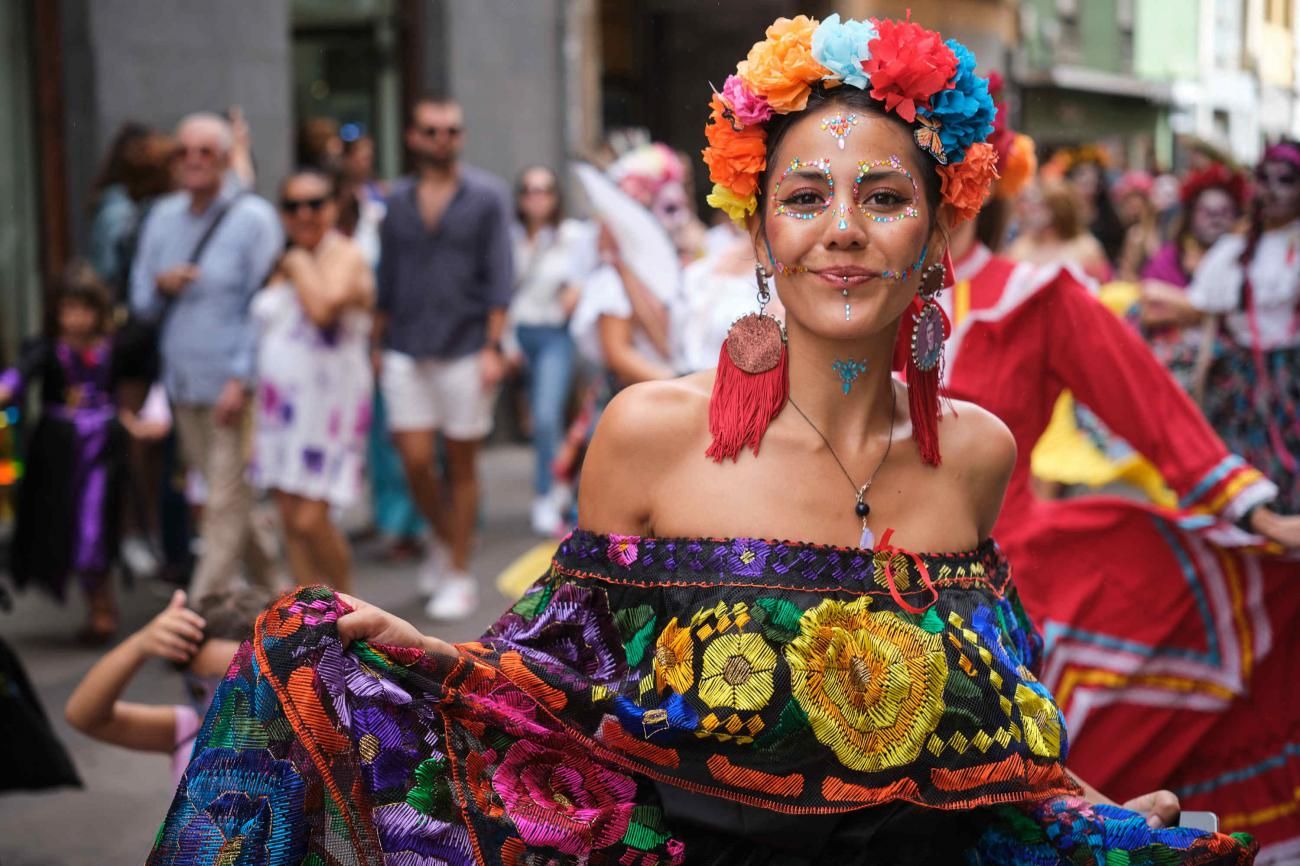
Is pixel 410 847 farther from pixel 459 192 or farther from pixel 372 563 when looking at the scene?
pixel 372 563

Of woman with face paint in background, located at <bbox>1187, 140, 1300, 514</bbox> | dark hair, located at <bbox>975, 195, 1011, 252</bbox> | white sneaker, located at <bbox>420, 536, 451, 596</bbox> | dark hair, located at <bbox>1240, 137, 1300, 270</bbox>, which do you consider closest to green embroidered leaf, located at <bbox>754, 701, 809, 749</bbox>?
dark hair, located at <bbox>975, 195, 1011, 252</bbox>

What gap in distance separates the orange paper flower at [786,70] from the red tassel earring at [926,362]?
0.37 m

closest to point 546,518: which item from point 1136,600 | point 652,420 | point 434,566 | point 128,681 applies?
point 434,566

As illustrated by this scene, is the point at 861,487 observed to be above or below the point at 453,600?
above

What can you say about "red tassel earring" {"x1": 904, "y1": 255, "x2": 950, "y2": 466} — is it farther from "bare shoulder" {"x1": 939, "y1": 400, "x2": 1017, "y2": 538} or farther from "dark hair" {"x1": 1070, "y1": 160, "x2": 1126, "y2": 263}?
"dark hair" {"x1": 1070, "y1": 160, "x2": 1126, "y2": 263}

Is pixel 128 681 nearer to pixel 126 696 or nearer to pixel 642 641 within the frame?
pixel 642 641

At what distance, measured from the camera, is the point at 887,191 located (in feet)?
8.59

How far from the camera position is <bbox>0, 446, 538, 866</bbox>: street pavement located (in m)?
4.86

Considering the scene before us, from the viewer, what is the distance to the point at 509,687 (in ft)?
8.21

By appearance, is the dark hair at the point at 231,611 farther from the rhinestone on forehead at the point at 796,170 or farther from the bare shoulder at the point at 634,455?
the rhinestone on forehead at the point at 796,170

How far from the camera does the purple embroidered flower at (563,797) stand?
2.43m

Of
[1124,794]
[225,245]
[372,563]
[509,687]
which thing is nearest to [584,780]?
[509,687]

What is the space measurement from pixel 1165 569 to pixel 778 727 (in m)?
2.01

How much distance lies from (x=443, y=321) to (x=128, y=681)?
14.2ft
